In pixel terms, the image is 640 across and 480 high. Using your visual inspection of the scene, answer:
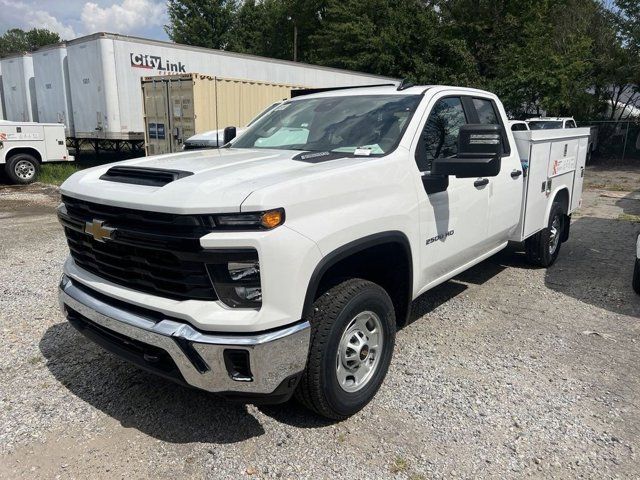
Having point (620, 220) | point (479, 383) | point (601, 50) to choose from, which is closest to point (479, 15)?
point (601, 50)

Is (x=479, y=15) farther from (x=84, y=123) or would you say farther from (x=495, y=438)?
(x=495, y=438)

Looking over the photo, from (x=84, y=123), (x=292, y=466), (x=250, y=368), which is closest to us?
(x=250, y=368)

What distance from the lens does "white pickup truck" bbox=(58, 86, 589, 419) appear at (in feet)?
8.04

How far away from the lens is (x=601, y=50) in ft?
75.8

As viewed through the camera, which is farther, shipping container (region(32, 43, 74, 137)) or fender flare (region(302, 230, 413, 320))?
shipping container (region(32, 43, 74, 137))

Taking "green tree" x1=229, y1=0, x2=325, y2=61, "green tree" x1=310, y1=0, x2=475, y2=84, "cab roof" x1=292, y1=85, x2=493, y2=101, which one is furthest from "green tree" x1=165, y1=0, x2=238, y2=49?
"cab roof" x1=292, y1=85, x2=493, y2=101

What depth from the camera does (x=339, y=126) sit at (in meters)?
3.85

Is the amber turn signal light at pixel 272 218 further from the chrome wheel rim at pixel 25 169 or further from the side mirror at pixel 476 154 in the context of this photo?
the chrome wheel rim at pixel 25 169

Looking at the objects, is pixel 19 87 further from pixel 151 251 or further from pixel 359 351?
pixel 359 351

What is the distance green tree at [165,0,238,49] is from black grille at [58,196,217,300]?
42146 millimetres

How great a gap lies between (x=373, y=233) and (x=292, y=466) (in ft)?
4.38

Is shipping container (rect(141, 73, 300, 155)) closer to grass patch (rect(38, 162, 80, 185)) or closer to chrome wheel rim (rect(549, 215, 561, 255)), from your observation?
grass patch (rect(38, 162, 80, 185))

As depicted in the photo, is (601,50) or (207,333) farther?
(601,50)

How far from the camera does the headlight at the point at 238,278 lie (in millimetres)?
2416
